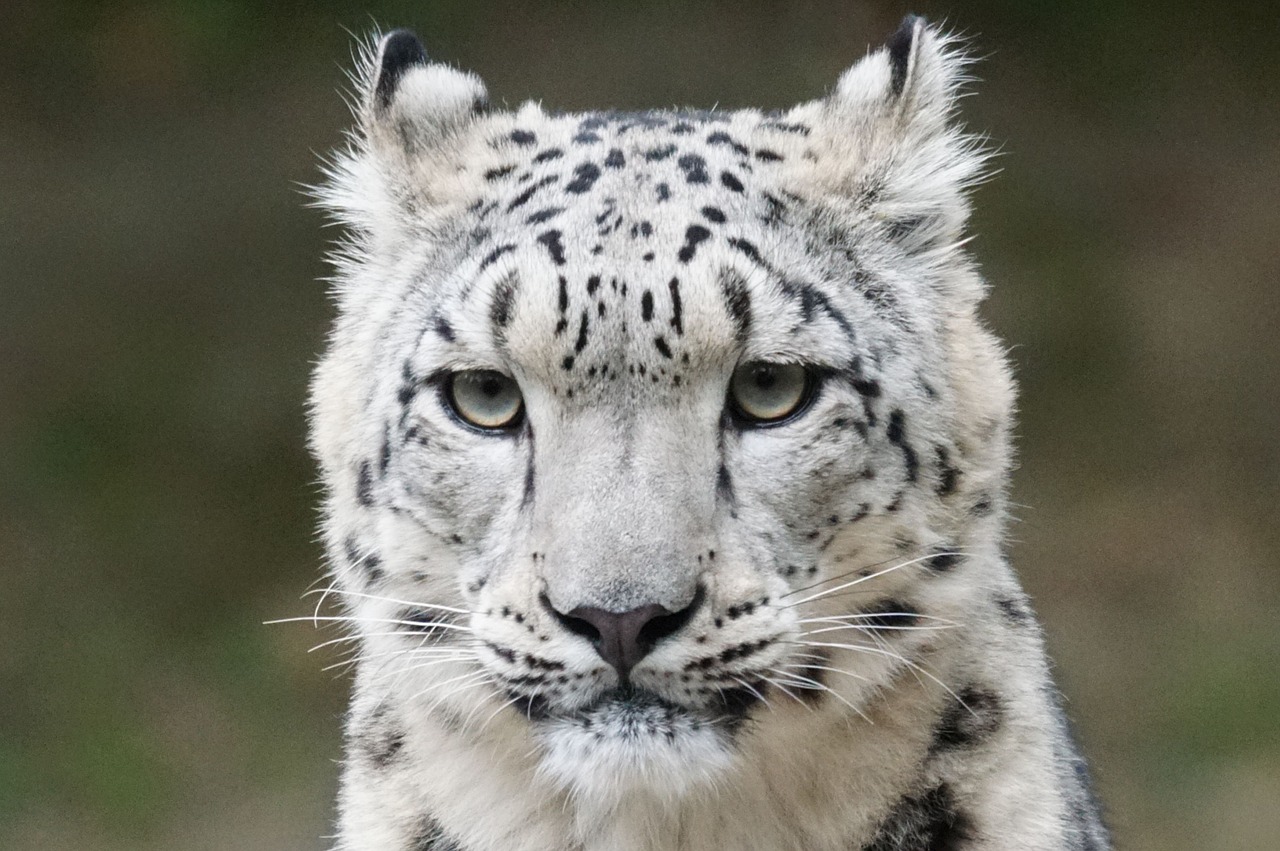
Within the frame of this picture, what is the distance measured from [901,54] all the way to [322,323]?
5.94 m

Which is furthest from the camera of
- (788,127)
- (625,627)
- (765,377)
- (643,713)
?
(788,127)

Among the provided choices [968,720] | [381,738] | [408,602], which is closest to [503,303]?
[408,602]

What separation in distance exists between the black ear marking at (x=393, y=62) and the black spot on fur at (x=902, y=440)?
1.43 metres

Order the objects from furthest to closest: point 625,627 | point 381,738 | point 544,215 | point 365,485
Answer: point 381,738, point 365,485, point 544,215, point 625,627

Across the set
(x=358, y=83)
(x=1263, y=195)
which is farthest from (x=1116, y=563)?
(x=358, y=83)

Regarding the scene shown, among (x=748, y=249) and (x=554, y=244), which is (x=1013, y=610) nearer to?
(x=748, y=249)

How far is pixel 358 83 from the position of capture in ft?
13.2

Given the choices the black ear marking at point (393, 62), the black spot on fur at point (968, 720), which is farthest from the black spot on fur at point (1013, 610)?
the black ear marking at point (393, 62)

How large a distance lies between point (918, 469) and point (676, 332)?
0.61m

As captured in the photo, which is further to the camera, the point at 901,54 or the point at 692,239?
the point at 901,54

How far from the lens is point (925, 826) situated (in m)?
3.27

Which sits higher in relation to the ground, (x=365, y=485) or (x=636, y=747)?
(x=365, y=485)

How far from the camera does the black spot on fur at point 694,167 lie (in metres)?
3.44

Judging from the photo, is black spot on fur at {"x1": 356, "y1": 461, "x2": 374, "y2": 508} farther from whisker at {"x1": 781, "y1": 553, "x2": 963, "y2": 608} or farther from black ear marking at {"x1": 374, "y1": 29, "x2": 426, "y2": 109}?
whisker at {"x1": 781, "y1": 553, "x2": 963, "y2": 608}
